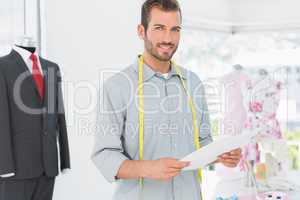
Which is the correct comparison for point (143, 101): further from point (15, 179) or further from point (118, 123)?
point (15, 179)

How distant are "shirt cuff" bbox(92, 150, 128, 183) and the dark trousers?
0.87 metres

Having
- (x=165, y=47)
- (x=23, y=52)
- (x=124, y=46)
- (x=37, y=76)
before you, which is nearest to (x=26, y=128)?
(x=37, y=76)

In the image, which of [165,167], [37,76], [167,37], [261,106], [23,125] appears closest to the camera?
[165,167]

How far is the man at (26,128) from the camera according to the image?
2.04 meters

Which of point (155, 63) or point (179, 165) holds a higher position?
point (155, 63)

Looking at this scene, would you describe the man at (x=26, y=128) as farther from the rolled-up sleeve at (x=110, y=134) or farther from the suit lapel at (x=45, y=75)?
the rolled-up sleeve at (x=110, y=134)

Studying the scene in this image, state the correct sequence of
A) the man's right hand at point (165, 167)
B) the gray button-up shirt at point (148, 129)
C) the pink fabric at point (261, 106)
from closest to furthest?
the man's right hand at point (165, 167), the gray button-up shirt at point (148, 129), the pink fabric at point (261, 106)

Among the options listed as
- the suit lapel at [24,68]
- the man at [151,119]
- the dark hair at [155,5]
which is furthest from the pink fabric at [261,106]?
the dark hair at [155,5]

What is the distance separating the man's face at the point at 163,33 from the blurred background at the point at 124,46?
3.87 feet

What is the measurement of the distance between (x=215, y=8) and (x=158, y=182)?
311 centimetres

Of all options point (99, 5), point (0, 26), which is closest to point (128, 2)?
point (99, 5)

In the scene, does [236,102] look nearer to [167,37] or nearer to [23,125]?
[23,125]

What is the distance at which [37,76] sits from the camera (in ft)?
7.27

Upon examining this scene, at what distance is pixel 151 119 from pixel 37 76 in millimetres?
1008
